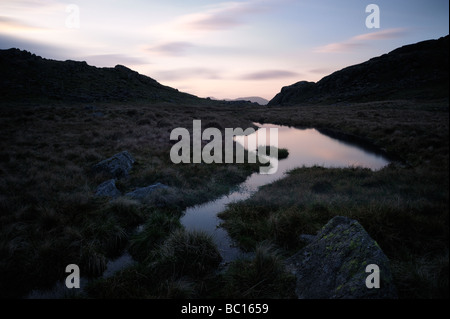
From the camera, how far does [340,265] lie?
4629mm

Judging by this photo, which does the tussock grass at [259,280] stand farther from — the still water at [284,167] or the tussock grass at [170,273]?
the still water at [284,167]

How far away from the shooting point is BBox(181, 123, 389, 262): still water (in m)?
8.16

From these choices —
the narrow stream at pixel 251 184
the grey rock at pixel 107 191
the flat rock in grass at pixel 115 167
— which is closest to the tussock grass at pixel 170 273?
the narrow stream at pixel 251 184

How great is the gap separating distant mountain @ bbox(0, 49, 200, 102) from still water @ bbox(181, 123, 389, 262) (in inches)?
2260

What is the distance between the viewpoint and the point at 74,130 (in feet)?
76.1

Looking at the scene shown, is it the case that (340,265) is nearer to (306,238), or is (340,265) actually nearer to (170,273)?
(306,238)

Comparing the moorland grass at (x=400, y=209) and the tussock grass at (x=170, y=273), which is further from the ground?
the moorland grass at (x=400, y=209)

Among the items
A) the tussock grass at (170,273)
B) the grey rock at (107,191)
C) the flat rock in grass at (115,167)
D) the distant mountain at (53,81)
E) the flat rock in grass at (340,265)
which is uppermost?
the distant mountain at (53,81)

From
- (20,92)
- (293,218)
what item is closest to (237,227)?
(293,218)

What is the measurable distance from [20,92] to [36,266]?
67.5 meters

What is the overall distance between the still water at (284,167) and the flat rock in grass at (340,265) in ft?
7.38

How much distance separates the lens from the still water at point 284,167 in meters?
8.16

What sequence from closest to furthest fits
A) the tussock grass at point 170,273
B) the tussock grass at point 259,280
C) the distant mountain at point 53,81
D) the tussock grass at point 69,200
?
1. the tussock grass at point 259,280
2. the tussock grass at point 170,273
3. the tussock grass at point 69,200
4. the distant mountain at point 53,81

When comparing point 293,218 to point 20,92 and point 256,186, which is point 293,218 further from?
point 20,92
